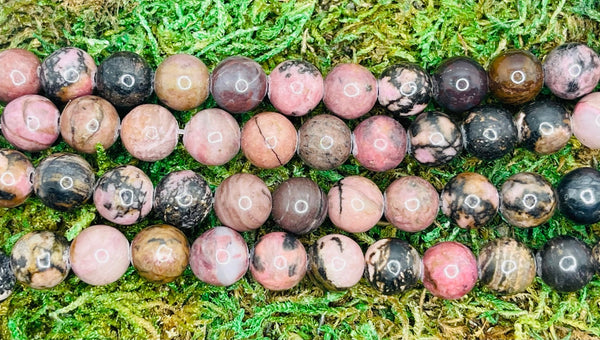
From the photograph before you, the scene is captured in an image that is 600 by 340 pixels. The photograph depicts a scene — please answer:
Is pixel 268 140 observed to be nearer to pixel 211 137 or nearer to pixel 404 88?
pixel 211 137

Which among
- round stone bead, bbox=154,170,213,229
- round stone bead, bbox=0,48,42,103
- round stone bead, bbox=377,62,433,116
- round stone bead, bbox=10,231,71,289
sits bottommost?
round stone bead, bbox=10,231,71,289

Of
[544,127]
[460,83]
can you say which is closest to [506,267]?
[544,127]

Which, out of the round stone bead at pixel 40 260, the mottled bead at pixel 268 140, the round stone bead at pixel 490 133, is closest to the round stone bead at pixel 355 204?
the mottled bead at pixel 268 140

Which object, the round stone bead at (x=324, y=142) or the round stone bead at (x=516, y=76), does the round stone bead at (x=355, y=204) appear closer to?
the round stone bead at (x=324, y=142)

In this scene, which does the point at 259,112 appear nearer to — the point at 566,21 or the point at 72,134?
the point at 72,134

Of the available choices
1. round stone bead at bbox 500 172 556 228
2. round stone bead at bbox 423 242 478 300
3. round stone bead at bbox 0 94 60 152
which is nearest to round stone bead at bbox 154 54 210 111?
round stone bead at bbox 0 94 60 152

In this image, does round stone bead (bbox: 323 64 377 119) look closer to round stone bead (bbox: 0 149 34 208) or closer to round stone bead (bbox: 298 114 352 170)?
round stone bead (bbox: 298 114 352 170)

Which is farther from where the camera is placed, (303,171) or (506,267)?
(303,171)
